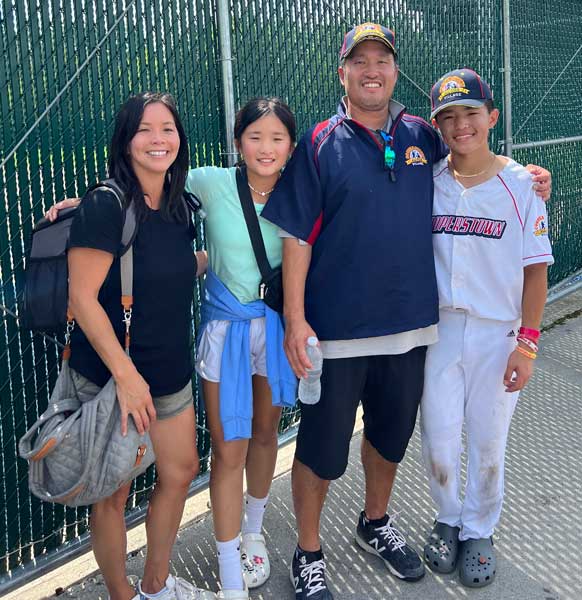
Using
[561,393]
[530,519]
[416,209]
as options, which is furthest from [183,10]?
[561,393]

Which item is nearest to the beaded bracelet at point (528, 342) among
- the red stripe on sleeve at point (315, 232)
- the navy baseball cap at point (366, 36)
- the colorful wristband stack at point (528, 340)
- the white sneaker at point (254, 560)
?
the colorful wristband stack at point (528, 340)

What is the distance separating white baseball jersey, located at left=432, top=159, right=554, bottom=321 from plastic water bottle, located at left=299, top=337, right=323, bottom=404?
1.99 ft

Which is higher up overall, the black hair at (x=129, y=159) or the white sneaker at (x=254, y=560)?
Answer: the black hair at (x=129, y=159)

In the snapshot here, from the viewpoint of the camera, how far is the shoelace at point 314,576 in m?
2.93

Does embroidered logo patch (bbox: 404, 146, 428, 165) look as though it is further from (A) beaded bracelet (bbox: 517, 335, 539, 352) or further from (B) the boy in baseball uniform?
(A) beaded bracelet (bbox: 517, 335, 539, 352)

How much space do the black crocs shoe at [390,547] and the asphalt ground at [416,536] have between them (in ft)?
0.13

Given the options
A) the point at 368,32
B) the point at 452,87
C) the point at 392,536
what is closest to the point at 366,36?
the point at 368,32

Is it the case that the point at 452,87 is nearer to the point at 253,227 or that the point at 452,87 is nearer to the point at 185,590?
the point at 253,227

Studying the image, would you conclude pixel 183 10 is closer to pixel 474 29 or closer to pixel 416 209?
pixel 416 209

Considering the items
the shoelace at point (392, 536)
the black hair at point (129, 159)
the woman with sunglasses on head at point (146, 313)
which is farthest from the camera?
the shoelace at point (392, 536)

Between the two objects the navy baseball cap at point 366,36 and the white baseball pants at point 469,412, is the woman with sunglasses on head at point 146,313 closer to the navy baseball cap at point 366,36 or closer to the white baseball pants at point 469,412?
the navy baseball cap at point 366,36

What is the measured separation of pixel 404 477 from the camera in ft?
12.9

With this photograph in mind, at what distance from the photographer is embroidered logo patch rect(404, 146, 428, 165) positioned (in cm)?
285

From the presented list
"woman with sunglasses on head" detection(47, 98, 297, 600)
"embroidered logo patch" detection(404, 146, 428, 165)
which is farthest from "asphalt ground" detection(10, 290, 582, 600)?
"embroidered logo patch" detection(404, 146, 428, 165)
